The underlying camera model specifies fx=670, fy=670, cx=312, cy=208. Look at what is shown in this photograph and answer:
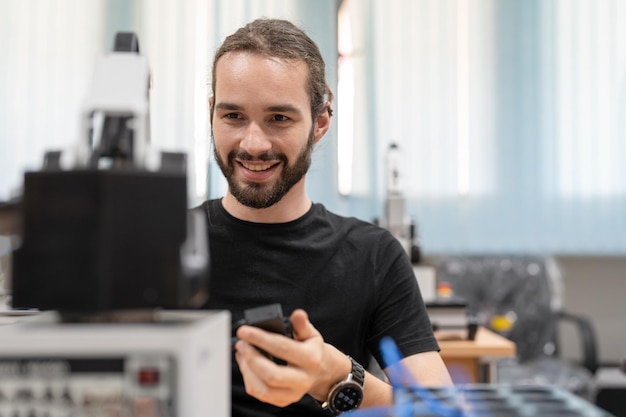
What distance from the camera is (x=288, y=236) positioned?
53.8 inches

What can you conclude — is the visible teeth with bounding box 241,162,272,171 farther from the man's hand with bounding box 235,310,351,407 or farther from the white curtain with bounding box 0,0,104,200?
the white curtain with bounding box 0,0,104,200

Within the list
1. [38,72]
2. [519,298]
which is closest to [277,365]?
[519,298]

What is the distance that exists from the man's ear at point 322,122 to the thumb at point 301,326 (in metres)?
0.69

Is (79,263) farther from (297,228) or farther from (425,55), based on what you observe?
(425,55)

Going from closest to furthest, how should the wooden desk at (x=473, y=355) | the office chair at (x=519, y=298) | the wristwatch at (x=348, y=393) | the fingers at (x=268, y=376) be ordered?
the fingers at (x=268, y=376) < the wristwatch at (x=348, y=393) < the wooden desk at (x=473, y=355) < the office chair at (x=519, y=298)

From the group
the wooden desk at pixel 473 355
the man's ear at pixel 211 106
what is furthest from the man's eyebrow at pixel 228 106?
the wooden desk at pixel 473 355

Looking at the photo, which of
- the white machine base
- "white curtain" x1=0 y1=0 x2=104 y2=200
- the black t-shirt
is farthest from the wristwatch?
"white curtain" x1=0 y1=0 x2=104 y2=200

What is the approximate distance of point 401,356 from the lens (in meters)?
1.27

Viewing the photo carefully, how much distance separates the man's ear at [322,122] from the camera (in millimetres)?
1416

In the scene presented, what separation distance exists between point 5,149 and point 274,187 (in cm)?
274

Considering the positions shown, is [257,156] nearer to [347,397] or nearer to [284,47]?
[284,47]

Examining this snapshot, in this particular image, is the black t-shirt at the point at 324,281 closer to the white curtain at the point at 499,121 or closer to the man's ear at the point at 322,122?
the man's ear at the point at 322,122

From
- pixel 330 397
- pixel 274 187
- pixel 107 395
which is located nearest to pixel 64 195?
pixel 107 395

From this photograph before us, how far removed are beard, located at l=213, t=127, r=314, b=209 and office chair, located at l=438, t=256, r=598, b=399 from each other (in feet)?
7.05
